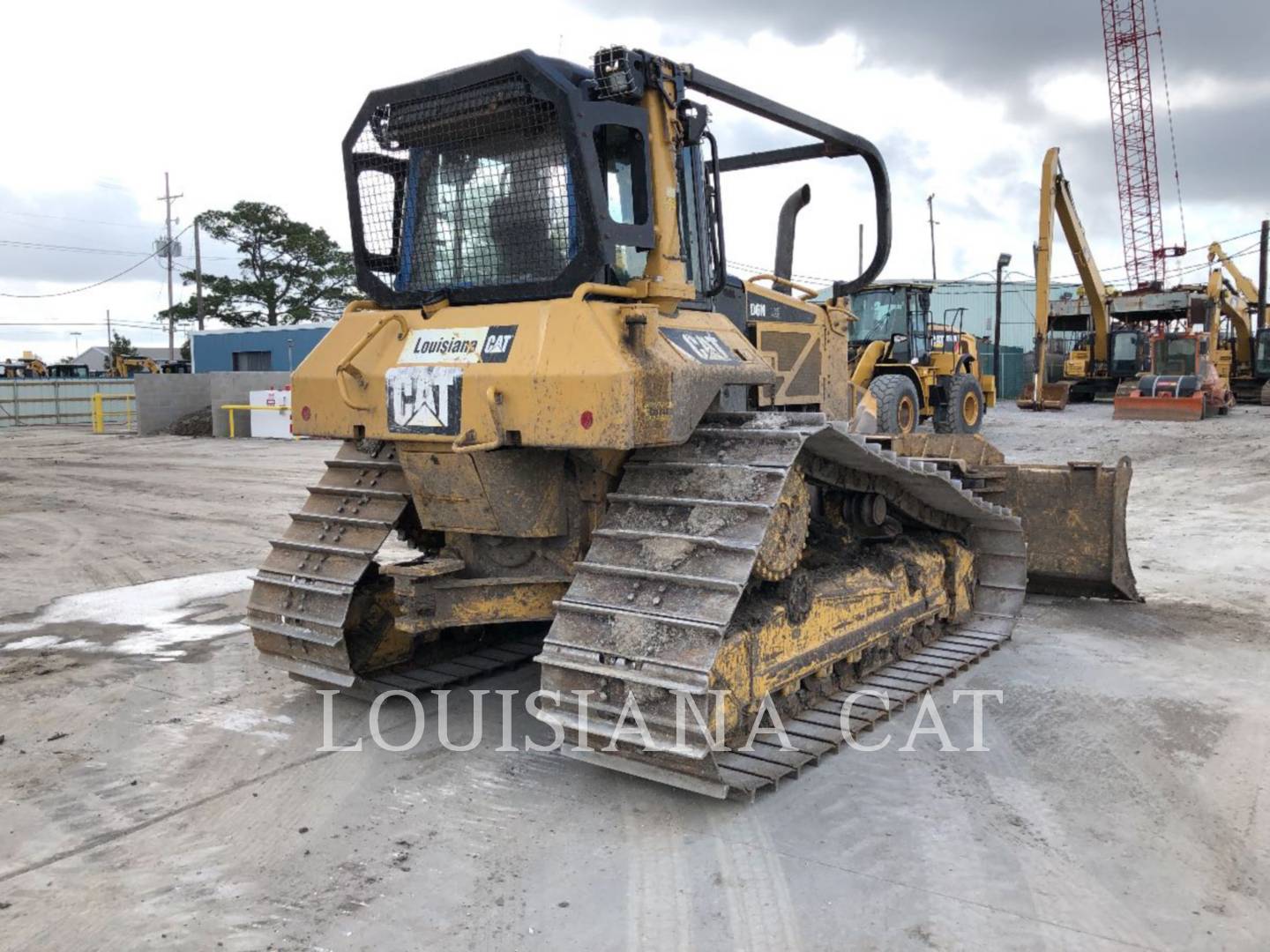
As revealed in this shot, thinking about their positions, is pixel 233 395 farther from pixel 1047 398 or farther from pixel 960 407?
pixel 1047 398

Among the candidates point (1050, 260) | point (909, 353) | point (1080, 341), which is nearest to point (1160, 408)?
point (1050, 260)

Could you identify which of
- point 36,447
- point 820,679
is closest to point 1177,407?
point 820,679

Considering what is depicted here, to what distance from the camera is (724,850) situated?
349 centimetres

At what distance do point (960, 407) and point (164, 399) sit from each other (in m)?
19.5

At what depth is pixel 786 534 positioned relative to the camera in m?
4.27

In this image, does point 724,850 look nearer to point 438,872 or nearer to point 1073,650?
point 438,872

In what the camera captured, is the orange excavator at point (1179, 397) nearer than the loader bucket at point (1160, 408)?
No

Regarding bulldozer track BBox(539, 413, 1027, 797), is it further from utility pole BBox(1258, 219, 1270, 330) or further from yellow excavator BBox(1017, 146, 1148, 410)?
utility pole BBox(1258, 219, 1270, 330)

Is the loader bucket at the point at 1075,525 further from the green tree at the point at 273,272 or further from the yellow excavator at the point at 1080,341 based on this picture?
the green tree at the point at 273,272

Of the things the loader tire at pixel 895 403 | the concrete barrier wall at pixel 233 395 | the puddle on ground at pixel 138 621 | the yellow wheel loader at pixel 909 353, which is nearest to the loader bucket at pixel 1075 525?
the puddle on ground at pixel 138 621

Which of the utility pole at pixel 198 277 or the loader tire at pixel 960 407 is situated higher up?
the utility pole at pixel 198 277

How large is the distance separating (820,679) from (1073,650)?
6.53ft

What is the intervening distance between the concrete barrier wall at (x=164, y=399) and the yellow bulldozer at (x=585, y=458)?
2284cm

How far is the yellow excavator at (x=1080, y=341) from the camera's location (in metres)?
23.6
